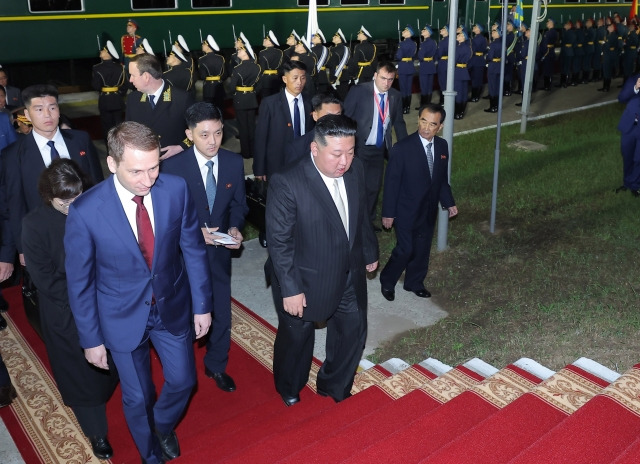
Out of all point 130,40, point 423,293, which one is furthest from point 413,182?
point 130,40

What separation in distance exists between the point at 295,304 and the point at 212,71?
8595mm

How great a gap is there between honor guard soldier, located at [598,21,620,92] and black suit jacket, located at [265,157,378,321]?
1482 cm

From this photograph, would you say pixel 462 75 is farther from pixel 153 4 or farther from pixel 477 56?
pixel 153 4

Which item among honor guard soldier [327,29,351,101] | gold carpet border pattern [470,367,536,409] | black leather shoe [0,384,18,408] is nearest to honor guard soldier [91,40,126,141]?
honor guard soldier [327,29,351,101]

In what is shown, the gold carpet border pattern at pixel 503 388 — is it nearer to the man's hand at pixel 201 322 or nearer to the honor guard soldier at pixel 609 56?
the man's hand at pixel 201 322

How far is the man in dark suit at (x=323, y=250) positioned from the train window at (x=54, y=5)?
9.98 meters

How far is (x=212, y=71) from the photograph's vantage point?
11.4 m

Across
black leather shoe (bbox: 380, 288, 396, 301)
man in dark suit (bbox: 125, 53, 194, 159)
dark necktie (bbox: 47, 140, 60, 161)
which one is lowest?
black leather shoe (bbox: 380, 288, 396, 301)

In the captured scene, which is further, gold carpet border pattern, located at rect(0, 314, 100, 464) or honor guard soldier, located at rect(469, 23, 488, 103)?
honor guard soldier, located at rect(469, 23, 488, 103)

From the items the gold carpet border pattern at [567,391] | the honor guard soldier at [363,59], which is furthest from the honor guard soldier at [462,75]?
the gold carpet border pattern at [567,391]

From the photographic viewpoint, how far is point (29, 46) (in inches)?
468

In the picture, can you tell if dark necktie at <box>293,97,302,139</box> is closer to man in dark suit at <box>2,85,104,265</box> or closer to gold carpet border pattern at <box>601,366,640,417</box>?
man in dark suit at <box>2,85,104,265</box>

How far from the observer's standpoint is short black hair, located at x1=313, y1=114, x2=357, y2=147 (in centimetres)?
Answer: 330

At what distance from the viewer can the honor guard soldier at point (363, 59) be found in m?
13.8
